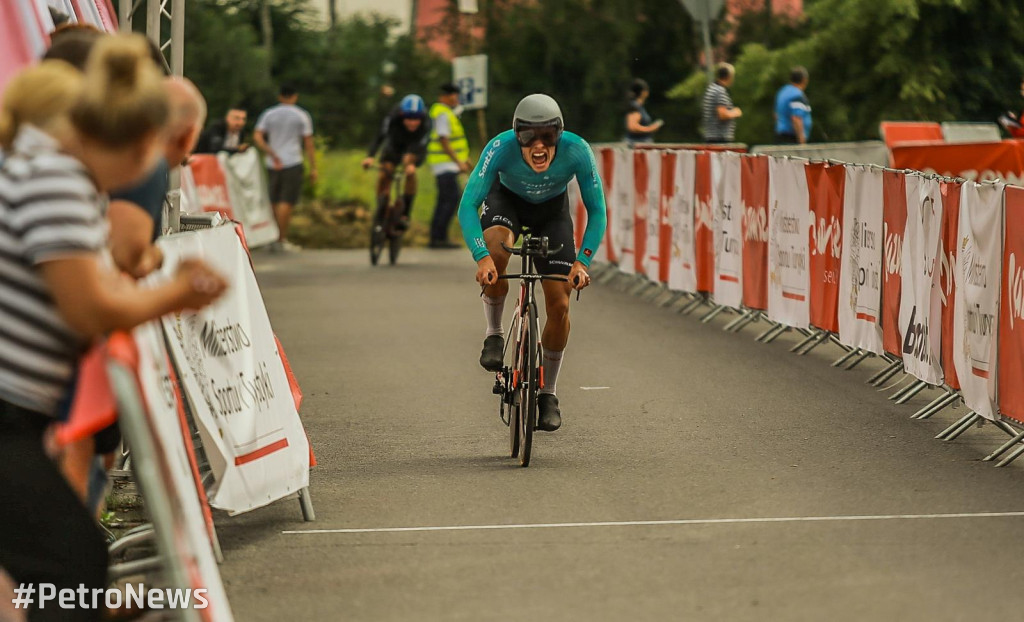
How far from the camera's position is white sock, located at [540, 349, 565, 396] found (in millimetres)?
9438

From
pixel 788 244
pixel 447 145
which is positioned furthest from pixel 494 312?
pixel 447 145

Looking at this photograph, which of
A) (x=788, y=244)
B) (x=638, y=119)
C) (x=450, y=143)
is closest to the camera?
(x=788, y=244)

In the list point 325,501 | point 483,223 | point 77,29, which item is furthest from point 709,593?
point 483,223

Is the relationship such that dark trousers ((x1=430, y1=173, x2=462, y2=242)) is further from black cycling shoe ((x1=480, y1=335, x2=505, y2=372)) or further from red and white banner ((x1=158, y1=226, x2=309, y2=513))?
red and white banner ((x1=158, y1=226, x2=309, y2=513))

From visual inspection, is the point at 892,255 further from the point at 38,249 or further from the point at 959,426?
the point at 38,249

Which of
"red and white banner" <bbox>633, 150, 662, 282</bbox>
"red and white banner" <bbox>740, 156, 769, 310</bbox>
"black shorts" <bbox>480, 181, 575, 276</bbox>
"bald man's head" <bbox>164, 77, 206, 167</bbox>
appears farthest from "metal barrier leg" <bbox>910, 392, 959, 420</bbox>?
"red and white banner" <bbox>633, 150, 662, 282</bbox>

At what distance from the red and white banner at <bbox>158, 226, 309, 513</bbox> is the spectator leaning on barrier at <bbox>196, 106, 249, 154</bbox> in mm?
17096

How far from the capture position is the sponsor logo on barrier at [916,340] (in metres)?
10.4

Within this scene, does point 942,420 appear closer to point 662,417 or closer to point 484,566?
point 662,417

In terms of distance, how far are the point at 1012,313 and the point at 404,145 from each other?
1326 cm

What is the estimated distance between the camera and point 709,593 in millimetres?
6188

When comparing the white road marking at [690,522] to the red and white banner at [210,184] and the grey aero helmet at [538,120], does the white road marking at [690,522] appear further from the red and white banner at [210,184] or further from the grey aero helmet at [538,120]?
the red and white banner at [210,184]

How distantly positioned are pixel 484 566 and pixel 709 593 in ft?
3.08

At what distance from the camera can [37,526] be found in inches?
167
